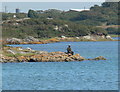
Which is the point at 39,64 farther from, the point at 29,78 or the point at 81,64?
the point at 29,78

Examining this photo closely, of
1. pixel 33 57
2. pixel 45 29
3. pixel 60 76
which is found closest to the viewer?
pixel 60 76

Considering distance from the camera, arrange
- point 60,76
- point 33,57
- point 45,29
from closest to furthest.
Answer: point 60,76, point 33,57, point 45,29

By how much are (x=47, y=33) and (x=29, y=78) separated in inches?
4707

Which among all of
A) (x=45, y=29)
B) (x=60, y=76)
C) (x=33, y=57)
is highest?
(x=45, y=29)

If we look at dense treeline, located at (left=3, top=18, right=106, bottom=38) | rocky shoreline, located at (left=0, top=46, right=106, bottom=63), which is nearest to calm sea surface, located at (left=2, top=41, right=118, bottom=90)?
rocky shoreline, located at (left=0, top=46, right=106, bottom=63)

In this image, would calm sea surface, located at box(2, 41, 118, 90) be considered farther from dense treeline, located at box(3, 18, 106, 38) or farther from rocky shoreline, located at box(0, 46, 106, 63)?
dense treeline, located at box(3, 18, 106, 38)

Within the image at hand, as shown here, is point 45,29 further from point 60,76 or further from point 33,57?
point 60,76

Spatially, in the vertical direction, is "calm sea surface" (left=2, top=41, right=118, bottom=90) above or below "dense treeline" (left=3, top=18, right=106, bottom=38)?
below

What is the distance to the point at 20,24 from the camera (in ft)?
555

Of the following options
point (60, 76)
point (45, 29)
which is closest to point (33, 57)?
point (60, 76)

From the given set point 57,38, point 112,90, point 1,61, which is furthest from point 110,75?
point 57,38

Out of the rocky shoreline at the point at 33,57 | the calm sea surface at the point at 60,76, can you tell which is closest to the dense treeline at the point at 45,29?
the rocky shoreline at the point at 33,57

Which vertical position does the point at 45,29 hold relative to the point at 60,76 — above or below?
above

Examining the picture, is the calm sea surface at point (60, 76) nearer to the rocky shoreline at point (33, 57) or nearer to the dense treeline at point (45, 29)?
the rocky shoreline at point (33, 57)
